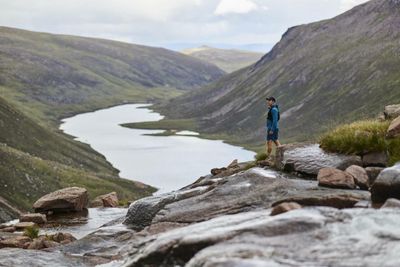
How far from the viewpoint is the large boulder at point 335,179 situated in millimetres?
20369

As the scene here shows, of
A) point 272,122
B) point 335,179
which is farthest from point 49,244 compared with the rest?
point 335,179

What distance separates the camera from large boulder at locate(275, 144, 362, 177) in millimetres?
23578

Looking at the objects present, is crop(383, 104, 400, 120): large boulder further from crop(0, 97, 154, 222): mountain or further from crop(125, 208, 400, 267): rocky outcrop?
crop(0, 97, 154, 222): mountain

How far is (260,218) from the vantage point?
15.2 meters

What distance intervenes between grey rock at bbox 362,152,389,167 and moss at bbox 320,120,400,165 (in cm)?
17

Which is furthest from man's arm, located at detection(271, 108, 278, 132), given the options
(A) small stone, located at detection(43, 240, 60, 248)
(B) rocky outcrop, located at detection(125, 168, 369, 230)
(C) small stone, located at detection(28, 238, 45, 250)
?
(C) small stone, located at detection(28, 238, 45, 250)

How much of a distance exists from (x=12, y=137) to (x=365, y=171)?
10433 cm

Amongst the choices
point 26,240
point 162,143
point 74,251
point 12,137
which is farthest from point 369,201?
point 162,143

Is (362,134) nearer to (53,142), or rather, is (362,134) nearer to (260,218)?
(260,218)

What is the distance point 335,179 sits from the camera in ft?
67.8

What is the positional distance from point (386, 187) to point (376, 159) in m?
6.17

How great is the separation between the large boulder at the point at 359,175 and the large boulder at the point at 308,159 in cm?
189

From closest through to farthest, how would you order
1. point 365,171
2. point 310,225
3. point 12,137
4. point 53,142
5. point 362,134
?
1. point 310,225
2. point 365,171
3. point 362,134
4. point 12,137
5. point 53,142

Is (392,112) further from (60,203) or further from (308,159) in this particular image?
(60,203)
